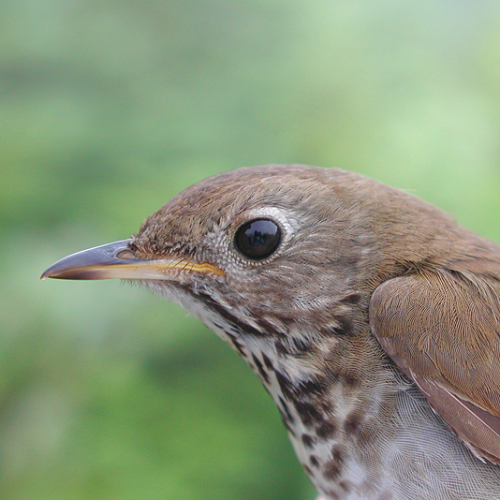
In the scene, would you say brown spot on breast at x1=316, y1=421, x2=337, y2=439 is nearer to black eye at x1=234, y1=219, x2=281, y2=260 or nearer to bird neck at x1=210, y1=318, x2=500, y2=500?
bird neck at x1=210, y1=318, x2=500, y2=500

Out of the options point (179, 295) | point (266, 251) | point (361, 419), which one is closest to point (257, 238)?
point (266, 251)

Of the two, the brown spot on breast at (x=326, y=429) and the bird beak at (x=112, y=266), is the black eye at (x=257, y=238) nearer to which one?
the bird beak at (x=112, y=266)

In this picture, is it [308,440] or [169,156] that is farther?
[169,156]

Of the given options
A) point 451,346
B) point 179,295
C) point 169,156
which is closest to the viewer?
point 451,346

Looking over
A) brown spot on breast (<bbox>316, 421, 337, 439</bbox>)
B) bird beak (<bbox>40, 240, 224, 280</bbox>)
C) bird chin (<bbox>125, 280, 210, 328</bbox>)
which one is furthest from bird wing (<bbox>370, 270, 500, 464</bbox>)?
bird beak (<bbox>40, 240, 224, 280</bbox>)

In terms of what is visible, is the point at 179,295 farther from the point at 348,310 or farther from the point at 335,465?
the point at 335,465

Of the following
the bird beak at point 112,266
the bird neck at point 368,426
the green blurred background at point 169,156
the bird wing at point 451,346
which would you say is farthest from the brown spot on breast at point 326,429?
the green blurred background at point 169,156

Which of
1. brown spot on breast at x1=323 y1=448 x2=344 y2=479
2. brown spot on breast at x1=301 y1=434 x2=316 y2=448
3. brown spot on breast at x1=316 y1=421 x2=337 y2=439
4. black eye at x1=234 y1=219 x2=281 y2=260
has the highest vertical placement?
black eye at x1=234 y1=219 x2=281 y2=260
